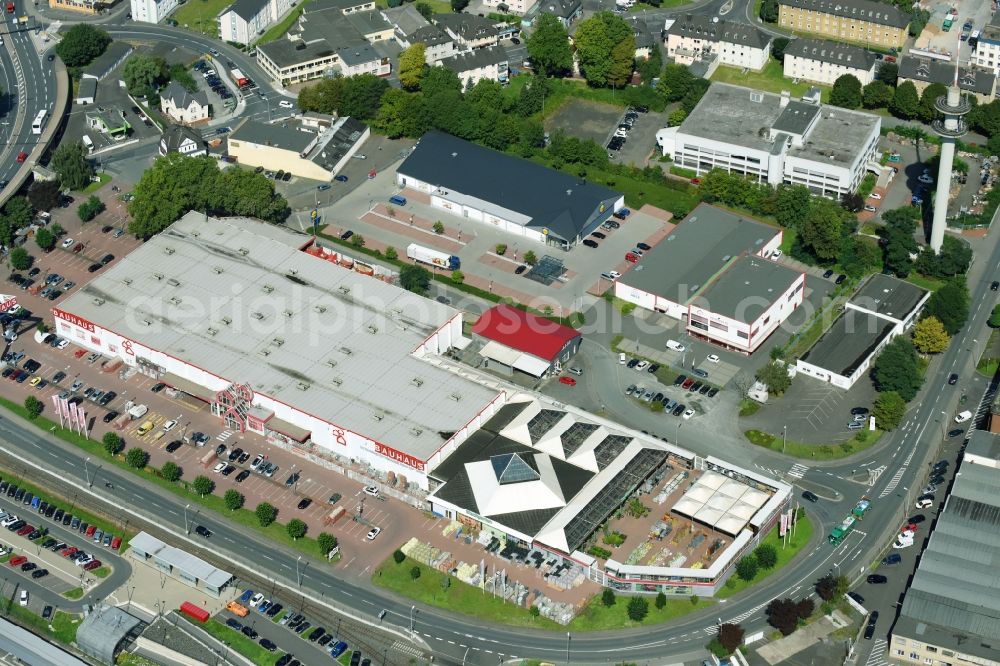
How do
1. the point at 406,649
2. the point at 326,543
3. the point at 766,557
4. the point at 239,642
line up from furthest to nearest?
the point at 326,543 < the point at 766,557 < the point at 239,642 < the point at 406,649

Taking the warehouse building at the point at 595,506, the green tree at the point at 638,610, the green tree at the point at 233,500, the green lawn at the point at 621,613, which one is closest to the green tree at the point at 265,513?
the green tree at the point at 233,500

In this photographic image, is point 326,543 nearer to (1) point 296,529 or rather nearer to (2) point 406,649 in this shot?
(1) point 296,529

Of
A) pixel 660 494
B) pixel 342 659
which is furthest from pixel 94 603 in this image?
pixel 660 494

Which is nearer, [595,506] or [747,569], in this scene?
[747,569]

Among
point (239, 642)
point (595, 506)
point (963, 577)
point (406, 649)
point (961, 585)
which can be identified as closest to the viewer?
point (406, 649)

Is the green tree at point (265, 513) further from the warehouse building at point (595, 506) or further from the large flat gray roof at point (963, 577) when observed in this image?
the large flat gray roof at point (963, 577)

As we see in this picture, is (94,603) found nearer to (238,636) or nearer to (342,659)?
(238,636)

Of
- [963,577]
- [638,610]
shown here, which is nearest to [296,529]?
[638,610]
